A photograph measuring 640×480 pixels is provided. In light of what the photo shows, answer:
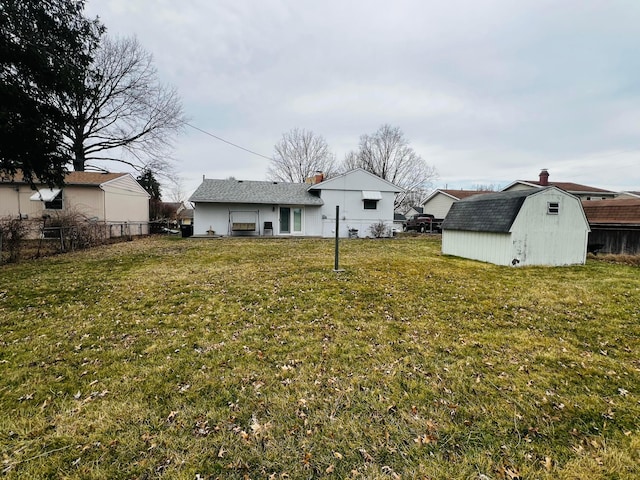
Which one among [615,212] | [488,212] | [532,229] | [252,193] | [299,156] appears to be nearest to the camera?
[532,229]

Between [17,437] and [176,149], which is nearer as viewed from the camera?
[17,437]

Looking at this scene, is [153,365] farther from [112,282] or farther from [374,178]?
[374,178]

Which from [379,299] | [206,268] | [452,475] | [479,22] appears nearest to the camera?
[452,475]

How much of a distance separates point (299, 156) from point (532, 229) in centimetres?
3291

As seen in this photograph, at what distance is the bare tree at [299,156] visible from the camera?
1527 inches

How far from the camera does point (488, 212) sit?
11031 mm

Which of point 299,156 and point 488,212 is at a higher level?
point 299,156

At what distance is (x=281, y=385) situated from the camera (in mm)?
3184

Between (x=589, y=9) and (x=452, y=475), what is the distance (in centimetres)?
1371

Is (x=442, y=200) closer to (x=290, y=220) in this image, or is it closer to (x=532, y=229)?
(x=290, y=220)

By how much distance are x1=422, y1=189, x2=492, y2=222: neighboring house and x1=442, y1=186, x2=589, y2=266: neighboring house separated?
24.5 m

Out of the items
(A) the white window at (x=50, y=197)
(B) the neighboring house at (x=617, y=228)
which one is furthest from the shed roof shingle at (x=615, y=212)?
(A) the white window at (x=50, y=197)

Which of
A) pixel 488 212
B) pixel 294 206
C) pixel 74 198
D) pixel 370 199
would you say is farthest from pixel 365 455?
pixel 74 198

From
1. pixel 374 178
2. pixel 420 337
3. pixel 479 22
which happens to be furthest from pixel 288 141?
pixel 420 337
